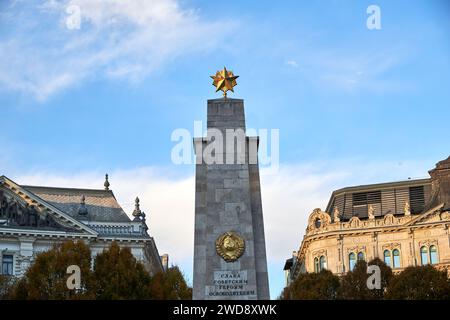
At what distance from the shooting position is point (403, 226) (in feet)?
319

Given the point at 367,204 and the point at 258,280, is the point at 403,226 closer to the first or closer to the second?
the point at 367,204

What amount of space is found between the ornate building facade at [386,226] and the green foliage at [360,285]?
81.8 feet

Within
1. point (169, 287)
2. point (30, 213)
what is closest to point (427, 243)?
point (30, 213)

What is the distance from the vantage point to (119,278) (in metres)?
62.7

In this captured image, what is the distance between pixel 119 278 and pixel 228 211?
25.3 m

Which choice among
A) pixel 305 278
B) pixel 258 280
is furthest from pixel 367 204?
pixel 258 280

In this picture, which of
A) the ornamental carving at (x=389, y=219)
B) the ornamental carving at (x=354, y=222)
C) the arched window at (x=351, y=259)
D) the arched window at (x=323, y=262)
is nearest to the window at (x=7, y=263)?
the arched window at (x=323, y=262)

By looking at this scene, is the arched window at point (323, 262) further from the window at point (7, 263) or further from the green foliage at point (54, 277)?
the green foliage at point (54, 277)

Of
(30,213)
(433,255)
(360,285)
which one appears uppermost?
(30,213)

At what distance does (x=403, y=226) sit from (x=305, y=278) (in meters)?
27.2

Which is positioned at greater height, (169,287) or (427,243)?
(427,243)

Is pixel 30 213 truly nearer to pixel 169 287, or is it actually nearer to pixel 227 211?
pixel 169 287
